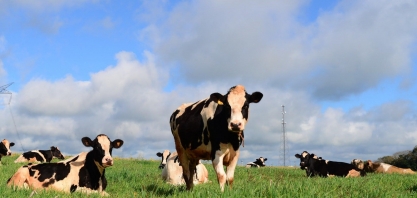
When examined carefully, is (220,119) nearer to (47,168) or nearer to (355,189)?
(355,189)

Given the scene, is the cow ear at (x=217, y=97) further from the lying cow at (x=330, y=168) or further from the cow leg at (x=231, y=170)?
the lying cow at (x=330, y=168)

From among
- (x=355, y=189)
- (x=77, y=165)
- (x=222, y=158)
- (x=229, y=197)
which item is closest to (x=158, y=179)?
(x=77, y=165)

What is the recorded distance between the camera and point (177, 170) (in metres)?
15.2

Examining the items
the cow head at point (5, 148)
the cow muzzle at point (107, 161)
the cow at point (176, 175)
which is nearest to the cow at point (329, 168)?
the cow at point (176, 175)

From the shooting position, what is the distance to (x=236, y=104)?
939cm

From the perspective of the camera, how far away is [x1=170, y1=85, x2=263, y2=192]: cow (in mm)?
9344

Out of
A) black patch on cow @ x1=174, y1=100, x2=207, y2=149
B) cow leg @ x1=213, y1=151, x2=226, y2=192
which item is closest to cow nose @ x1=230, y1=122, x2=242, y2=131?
cow leg @ x1=213, y1=151, x2=226, y2=192

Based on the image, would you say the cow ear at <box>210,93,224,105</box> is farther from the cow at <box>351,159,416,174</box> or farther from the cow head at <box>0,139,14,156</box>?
the cow head at <box>0,139,14,156</box>

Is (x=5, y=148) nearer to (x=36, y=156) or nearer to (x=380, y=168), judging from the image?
(x=36, y=156)

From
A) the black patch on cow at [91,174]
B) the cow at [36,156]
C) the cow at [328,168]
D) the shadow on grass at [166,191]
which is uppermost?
the cow at [36,156]

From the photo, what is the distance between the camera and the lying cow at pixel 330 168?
21.7m

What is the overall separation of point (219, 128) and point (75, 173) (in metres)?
4.27

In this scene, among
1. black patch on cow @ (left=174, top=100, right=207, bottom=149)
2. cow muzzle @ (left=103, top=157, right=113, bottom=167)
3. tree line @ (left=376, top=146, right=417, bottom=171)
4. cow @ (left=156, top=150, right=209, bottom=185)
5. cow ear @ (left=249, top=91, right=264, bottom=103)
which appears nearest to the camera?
cow ear @ (left=249, top=91, right=264, bottom=103)

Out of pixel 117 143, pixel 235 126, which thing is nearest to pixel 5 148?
pixel 117 143
